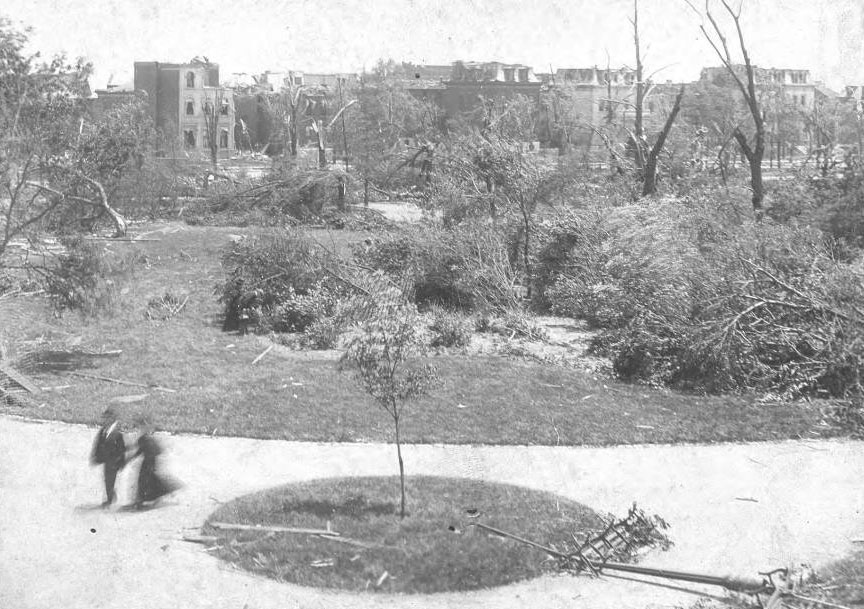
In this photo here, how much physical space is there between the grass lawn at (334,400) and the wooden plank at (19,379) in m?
0.22

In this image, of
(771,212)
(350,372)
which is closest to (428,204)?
(771,212)

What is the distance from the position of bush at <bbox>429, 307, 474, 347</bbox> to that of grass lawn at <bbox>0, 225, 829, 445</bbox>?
1.99ft

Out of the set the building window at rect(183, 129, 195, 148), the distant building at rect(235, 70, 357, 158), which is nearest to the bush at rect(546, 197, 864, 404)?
the distant building at rect(235, 70, 357, 158)

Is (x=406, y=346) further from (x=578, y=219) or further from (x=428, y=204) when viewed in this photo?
(x=428, y=204)

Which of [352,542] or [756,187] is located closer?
[352,542]

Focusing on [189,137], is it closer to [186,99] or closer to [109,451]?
[186,99]

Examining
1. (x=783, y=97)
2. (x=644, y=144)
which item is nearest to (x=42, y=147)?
(x=644, y=144)

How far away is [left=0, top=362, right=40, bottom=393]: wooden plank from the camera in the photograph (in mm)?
10453

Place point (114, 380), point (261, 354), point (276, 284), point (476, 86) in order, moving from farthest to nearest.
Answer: point (476, 86), point (276, 284), point (261, 354), point (114, 380)

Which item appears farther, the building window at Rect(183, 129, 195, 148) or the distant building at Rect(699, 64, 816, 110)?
the building window at Rect(183, 129, 195, 148)

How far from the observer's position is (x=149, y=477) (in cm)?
799

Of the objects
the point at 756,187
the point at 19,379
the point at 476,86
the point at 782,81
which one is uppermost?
A: the point at 476,86

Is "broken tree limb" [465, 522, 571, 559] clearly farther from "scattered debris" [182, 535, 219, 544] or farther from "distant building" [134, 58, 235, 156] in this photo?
"distant building" [134, 58, 235, 156]

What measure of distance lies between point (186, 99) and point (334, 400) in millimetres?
39107
